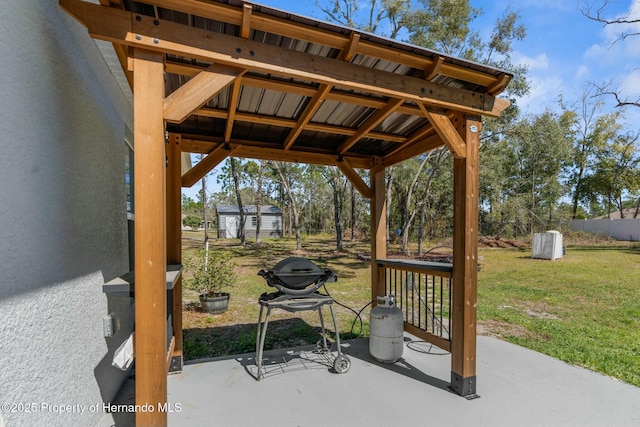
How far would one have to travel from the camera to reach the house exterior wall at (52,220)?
1.24 meters

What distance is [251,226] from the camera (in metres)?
27.6

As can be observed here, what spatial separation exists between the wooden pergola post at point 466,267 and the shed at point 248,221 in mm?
23874

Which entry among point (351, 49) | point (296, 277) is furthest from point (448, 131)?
point (296, 277)

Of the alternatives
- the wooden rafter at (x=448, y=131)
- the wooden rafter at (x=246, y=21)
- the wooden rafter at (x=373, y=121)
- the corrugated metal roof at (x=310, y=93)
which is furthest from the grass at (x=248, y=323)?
the wooden rafter at (x=246, y=21)

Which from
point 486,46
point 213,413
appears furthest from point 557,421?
point 486,46

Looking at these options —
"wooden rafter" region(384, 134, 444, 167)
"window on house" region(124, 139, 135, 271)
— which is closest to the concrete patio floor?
"window on house" region(124, 139, 135, 271)

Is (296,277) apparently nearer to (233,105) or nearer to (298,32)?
(233,105)

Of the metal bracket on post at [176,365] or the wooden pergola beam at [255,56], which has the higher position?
the wooden pergola beam at [255,56]

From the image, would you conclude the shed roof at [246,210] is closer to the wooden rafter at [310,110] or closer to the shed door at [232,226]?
the shed door at [232,226]

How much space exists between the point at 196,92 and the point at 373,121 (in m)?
1.70

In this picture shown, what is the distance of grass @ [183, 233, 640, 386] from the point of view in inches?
146

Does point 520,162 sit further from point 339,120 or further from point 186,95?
point 186,95

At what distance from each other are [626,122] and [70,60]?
30726mm

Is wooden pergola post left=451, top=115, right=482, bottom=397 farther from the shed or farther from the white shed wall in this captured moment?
the shed
